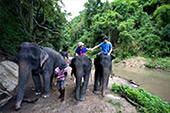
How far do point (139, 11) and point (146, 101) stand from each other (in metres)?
24.4

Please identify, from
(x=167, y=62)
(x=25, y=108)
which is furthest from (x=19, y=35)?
(x=167, y=62)

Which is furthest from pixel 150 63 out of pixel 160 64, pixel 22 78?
pixel 22 78

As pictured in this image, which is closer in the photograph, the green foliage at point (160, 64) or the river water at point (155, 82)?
the river water at point (155, 82)

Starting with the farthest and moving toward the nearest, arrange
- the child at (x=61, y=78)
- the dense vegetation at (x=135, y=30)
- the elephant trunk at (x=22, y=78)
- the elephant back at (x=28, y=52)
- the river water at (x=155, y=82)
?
the dense vegetation at (x=135, y=30) → the river water at (x=155, y=82) → the child at (x=61, y=78) → the elephant back at (x=28, y=52) → the elephant trunk at (x=22, y=78)

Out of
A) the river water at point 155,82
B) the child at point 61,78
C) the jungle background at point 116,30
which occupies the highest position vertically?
the jungle background at point 116,30

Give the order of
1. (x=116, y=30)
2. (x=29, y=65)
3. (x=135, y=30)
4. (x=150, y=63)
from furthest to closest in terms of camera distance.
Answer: (x=135, y=30), (x=116, y=30), (x=150, y=63), (x=29, y=65)

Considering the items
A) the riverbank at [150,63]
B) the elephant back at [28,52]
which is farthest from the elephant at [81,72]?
the riverbank at [150,63]

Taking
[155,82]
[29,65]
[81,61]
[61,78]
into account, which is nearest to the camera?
[29,65]

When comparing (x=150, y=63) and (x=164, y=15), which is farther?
(x=164, y=15)

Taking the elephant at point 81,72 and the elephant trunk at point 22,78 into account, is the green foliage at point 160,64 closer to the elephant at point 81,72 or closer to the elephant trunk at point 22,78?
the elephant at point 81,72

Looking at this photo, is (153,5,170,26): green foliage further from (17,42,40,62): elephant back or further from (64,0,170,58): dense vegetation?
(17,42,40,62): elephant back

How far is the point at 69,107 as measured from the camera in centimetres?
285

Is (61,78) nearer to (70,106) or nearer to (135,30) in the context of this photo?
(70,106)

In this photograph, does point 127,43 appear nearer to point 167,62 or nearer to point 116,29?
point 116,29
